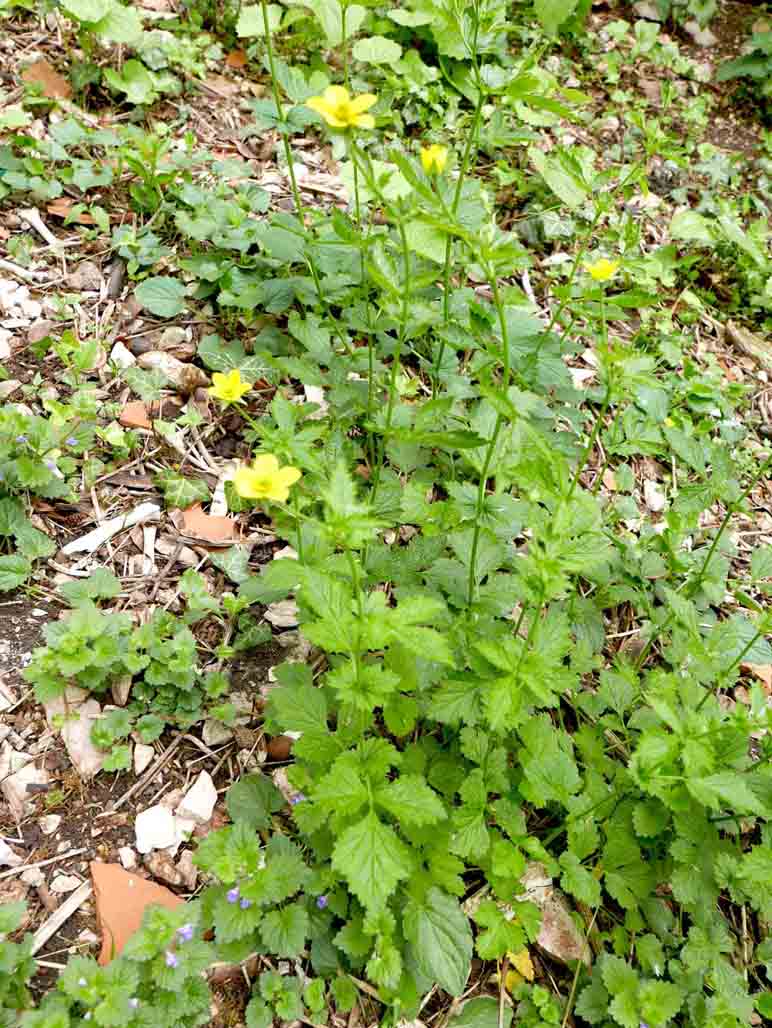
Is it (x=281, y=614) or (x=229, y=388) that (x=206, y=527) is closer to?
(x=281, y=614)

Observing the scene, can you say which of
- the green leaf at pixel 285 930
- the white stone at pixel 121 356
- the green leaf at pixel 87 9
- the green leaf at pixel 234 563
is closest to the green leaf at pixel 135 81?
the green leaf at pixel 87 9

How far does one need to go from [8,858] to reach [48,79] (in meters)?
2.89

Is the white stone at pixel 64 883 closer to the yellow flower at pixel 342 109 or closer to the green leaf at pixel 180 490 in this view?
the green leaf at pixel 180 490

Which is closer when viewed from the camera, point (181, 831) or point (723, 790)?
point (723, 790)

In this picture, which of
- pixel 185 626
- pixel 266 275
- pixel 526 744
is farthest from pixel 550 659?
pixel 266 275

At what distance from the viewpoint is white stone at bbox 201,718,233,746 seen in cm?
194

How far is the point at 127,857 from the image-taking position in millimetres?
1732

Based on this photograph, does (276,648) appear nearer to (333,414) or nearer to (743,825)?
(333,414)

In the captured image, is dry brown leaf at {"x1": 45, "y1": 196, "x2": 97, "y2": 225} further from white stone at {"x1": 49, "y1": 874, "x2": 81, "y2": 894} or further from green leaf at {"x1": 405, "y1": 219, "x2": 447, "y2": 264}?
white stone at {"x1": 49, "y1": 874, "x2": 81, "y2": 894}

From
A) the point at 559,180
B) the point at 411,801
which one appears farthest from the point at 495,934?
the point at 559,180

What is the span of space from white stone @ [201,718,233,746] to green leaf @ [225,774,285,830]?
0.47 feet

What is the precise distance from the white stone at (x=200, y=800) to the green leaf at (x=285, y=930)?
0.30 m

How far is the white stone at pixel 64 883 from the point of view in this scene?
5.48 feet

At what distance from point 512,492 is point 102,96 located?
92.8 inches
